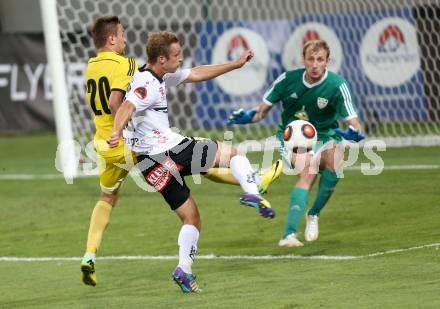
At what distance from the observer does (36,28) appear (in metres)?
28.3

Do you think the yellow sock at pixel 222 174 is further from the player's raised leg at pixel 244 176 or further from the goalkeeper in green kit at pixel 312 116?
the goalkeeper in green kit at pixel 312 116

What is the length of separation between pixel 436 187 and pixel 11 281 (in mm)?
5699

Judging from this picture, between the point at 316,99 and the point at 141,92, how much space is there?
278cm

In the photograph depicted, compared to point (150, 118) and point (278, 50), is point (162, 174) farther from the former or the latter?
point (278, 50)

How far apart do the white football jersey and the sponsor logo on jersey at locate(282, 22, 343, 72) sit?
11.2 metres

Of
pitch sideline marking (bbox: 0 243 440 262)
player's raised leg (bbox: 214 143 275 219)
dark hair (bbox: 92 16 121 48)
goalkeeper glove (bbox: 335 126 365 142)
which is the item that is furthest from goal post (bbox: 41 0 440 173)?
player's raised leg (bbox: 214 143 275 219)

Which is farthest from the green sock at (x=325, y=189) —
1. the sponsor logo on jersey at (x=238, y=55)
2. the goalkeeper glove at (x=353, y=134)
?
the sponsor logo on jersey at (x=238, y=55)

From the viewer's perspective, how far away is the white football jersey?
789cm

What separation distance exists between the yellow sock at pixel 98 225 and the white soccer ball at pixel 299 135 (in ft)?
5.87

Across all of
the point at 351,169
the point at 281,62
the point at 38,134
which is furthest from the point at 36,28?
the point at 351,169

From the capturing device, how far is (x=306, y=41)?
62.8 feet

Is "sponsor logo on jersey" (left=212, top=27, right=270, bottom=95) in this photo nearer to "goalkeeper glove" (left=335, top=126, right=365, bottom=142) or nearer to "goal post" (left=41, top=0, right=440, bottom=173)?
"goal post" (left=41, top=0, right=440, bottom=173)

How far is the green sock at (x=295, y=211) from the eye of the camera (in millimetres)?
9883

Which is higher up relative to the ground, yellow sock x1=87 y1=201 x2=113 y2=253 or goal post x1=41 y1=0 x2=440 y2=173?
yellow sock x1=87 y1=201 x2=113 y2=253
